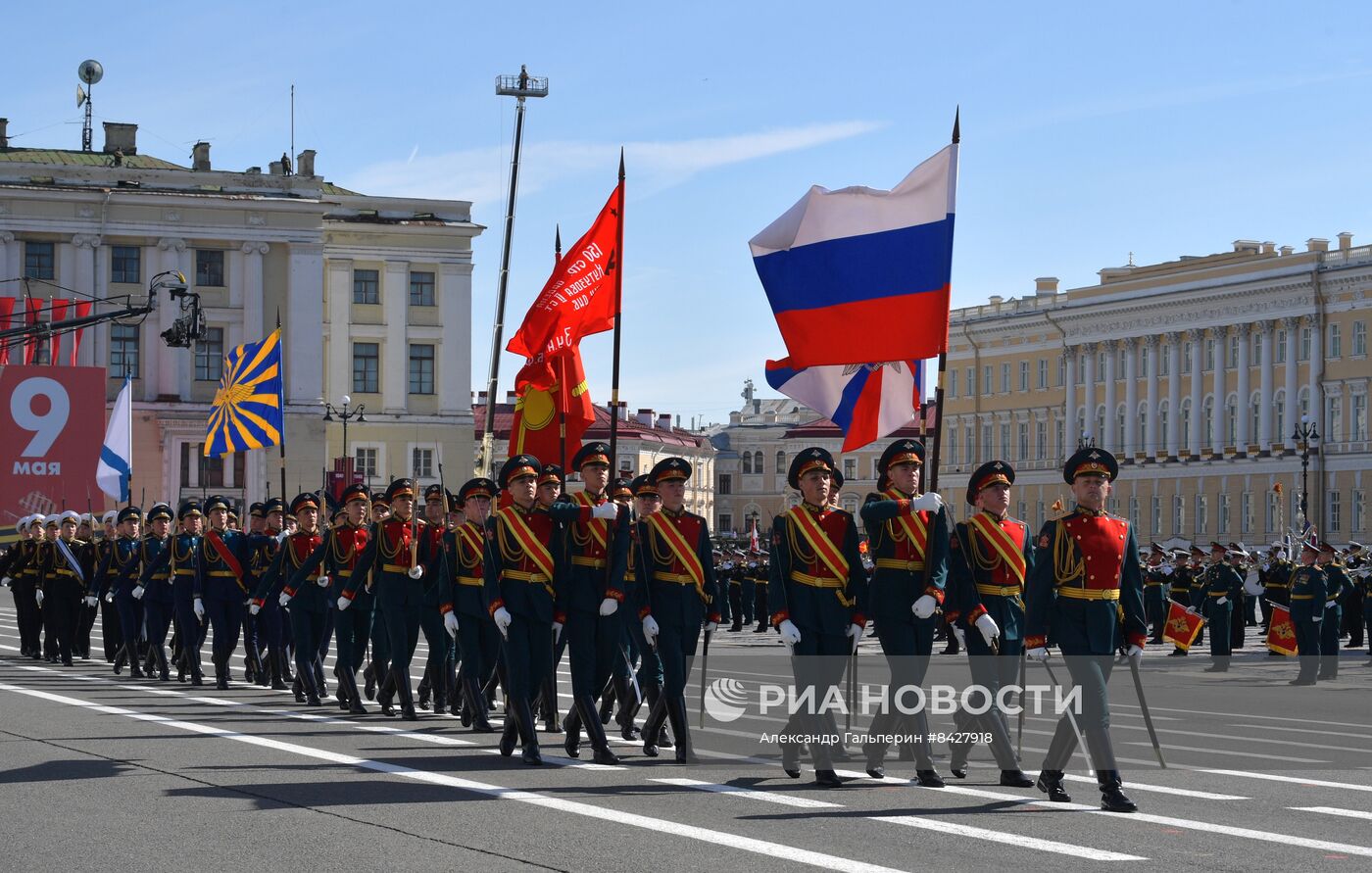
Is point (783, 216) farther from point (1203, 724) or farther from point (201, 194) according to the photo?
point (201, 194)

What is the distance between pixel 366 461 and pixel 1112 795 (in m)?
69.2

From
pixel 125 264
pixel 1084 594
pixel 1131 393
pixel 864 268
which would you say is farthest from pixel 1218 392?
pixel 1084 594

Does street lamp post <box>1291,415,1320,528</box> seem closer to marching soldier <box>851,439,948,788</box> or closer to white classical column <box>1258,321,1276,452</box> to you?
white classical column <box>1258,321,1276,452</box>

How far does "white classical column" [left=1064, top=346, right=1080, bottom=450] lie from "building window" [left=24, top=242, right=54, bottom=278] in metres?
51.1

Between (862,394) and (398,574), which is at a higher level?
(862,394)

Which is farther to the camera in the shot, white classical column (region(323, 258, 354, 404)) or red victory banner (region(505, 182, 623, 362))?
white classical column (region(323, 258, 354, 404))

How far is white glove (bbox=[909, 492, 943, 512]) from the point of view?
36.5 feet

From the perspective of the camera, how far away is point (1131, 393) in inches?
3994

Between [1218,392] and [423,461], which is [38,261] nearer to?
[423,461]

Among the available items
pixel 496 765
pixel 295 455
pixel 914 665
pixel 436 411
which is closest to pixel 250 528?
pixel 496 765

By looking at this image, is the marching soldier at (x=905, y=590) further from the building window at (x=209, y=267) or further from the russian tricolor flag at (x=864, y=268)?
the building window at (x=209, y=267)

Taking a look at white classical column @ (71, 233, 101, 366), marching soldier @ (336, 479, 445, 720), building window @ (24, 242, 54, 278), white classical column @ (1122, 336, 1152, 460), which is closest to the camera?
marching soldier @ (336, 479, 445, 720)

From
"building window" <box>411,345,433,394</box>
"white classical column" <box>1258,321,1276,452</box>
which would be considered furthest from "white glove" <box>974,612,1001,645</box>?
"white classical column" <box>1258,321,1276,452</box>

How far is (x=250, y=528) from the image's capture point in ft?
67.3
